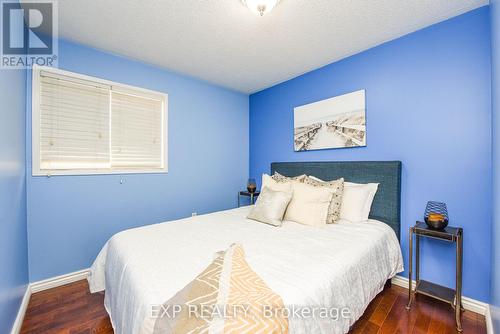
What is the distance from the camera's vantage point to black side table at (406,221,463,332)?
164 cm

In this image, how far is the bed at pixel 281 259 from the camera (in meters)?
1.05

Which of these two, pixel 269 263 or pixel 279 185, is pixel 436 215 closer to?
pixel 279 185

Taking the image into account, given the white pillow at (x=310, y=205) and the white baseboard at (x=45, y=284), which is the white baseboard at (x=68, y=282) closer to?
the white baseboard at (x=45, y=284)

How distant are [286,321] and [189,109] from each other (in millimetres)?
2923

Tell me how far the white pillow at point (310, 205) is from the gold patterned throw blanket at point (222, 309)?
1.15 metres

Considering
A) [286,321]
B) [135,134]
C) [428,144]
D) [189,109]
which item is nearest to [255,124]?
[189,109]

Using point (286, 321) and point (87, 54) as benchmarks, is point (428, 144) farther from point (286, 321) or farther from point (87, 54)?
point (87, 54)

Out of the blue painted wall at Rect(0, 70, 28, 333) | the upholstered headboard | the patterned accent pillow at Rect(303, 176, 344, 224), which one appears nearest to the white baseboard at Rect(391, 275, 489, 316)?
the upholstered headboard

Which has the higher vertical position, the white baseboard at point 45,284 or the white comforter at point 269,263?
the white comforter at point 269,263

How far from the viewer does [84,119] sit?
2.39 m

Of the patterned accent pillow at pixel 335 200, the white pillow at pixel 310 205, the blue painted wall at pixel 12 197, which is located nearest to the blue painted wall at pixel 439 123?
the patterned accent pillow at pixel 335 200

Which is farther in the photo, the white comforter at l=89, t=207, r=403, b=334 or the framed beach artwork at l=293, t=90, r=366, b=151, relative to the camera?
the framed beach artwork at l=293, t=90, r=366, b=151

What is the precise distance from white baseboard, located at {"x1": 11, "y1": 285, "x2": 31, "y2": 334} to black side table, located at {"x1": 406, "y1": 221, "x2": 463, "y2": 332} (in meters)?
2.97

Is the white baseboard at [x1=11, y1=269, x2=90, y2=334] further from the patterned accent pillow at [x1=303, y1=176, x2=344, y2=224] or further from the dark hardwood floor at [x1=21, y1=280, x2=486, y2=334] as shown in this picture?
the patterned accent pillow at [x1=303, y1=176, x2=344, y2=224]
